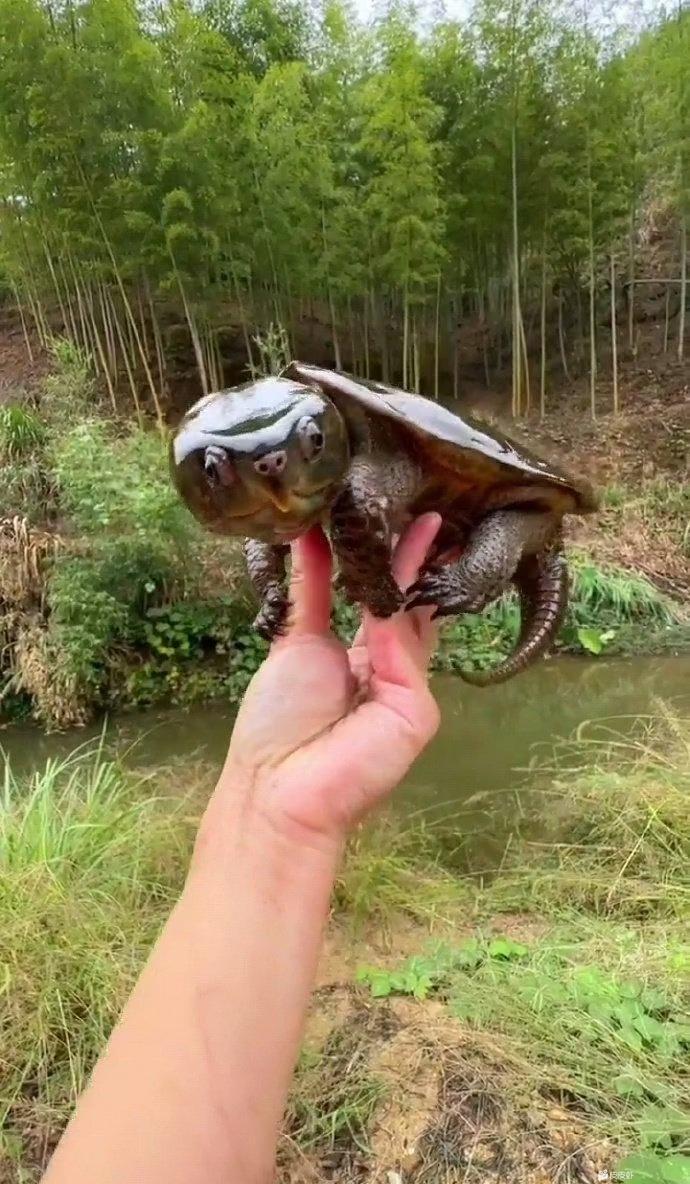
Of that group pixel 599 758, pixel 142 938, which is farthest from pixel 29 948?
pixel 599 758

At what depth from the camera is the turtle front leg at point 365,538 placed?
1.39 metres

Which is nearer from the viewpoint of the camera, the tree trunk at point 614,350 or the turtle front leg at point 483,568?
the turtle front leg at point 483,568

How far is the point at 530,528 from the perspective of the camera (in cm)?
177

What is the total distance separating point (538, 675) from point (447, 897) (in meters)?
3.74

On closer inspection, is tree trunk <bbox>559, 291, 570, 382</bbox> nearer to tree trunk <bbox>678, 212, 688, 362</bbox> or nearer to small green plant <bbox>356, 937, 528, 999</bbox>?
tree trunk <bbox>678, 212, 688, 362</bbox>

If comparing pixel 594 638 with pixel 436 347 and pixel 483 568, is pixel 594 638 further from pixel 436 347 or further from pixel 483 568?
pixel 483 568

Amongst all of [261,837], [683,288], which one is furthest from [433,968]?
[683,288]

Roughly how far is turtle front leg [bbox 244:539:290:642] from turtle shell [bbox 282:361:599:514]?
1.15 ft

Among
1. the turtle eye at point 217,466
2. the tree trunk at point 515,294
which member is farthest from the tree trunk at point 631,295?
the turtle eye at point 217,466

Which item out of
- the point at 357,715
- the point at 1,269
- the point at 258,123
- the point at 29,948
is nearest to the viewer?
the point at 357,715

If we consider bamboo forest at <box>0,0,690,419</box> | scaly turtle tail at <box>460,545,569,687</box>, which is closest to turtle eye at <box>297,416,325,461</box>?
scaly turtle tail at <box>460,545,569,687</box>

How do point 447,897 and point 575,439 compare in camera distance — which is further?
point 575,439

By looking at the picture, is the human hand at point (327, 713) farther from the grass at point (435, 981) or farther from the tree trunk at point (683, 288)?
the tree trunk at point (683, 288)

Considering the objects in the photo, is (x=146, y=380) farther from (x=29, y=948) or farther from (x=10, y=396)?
(x=29, y=948)
